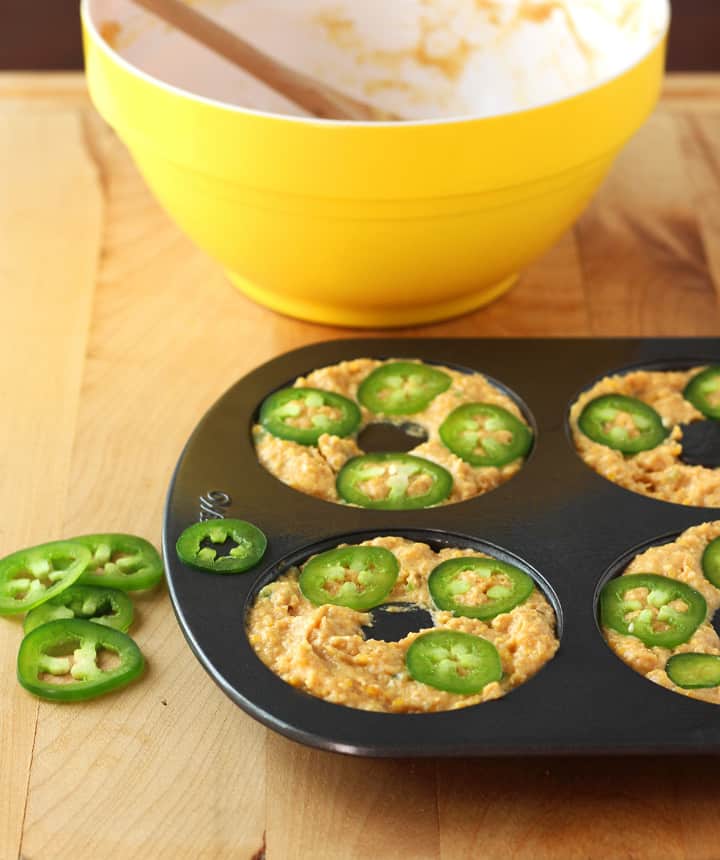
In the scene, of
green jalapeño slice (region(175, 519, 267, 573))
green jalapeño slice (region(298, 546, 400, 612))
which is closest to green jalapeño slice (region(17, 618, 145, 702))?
green jalapeño slice (region(175, 519, 267, 573))

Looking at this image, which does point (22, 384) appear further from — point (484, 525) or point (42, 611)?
point (484, 525)

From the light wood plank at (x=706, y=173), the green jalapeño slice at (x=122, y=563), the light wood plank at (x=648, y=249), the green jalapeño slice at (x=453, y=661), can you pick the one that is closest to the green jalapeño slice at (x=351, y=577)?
the green jalapeño slice at (x=453, y=661)

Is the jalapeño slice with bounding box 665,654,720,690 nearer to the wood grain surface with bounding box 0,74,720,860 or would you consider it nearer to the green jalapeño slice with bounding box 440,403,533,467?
the wood grain surface with bounding box 0,74,720,860

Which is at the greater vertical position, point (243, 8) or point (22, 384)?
point (243, 8)

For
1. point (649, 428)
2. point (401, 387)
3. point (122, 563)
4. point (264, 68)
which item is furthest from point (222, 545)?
point (264, 68)

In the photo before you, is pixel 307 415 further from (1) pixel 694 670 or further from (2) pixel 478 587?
(1) pixel 694 670

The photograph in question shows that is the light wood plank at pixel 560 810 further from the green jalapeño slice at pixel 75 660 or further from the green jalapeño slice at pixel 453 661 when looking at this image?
the green jalapeño slice at pixel 75 660

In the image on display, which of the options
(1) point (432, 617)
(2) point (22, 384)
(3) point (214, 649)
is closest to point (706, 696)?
(1) point (432, 617)
